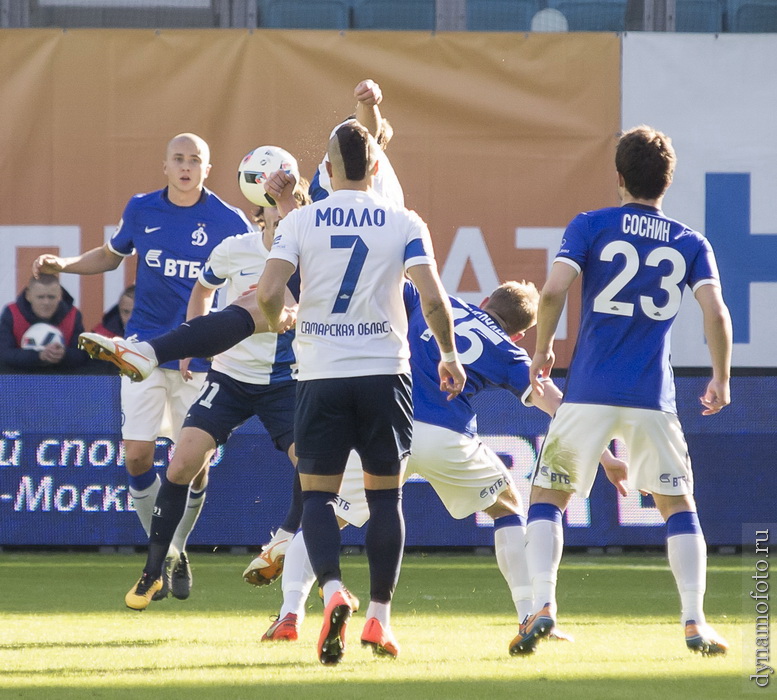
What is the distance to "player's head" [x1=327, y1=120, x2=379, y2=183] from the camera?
16.9 ft

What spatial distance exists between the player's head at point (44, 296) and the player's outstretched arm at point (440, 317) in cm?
563

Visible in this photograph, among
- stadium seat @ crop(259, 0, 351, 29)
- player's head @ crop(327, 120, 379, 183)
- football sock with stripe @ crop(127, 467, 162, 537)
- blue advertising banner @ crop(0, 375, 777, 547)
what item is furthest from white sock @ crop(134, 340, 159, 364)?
stadium seat @ crop(259, 0, 351, 29)

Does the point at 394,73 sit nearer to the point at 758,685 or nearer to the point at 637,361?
the point at 637,361

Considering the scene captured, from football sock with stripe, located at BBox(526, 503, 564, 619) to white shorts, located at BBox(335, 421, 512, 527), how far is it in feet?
1.62

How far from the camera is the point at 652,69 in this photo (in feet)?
35.6

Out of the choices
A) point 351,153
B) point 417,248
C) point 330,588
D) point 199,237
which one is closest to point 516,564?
point 330,588

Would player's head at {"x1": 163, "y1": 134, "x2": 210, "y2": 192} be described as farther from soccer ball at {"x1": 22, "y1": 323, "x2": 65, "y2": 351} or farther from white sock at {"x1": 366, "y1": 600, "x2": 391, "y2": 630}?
white sock at {"x1": 366, "y1": 600, "x2": 391, "y2": 630}

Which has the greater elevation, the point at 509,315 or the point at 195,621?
the point at 509,315

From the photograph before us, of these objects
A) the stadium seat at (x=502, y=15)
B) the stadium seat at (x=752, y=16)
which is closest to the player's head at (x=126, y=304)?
the stadium seat at (x=502, y=15)

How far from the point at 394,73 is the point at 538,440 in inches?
126

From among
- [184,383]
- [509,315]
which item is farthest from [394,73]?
[509,315]

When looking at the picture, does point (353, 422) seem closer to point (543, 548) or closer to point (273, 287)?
point (273, 287)

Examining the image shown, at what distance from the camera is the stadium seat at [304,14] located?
11.0 meters

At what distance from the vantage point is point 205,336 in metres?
5.96
